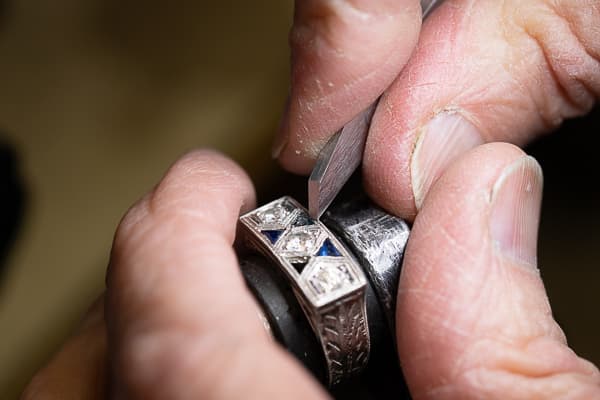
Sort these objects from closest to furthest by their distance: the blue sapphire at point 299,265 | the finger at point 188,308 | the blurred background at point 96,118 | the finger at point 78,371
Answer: the finger at point 188,308, the blue sapphire at point 299,265, the finger at point 78,371, the blurred background at point 96,118

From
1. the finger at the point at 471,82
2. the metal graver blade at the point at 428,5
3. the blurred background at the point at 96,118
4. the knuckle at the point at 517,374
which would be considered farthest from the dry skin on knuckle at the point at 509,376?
the blurred background at the point at 96,118

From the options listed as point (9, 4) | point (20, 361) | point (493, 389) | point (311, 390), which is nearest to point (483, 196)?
point (493, 389)

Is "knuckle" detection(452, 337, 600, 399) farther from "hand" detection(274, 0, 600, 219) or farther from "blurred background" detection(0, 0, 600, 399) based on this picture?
"blurred background" detection(0, 0, 600, 399)

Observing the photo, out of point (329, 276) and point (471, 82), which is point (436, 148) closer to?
point (471, 82)

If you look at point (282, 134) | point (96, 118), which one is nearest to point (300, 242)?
point (282, 134)

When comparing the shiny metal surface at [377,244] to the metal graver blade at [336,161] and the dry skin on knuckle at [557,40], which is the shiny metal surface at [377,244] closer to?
the metal graver blade at [336,161]
